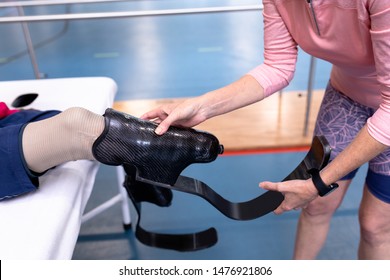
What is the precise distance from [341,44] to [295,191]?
1.06ft

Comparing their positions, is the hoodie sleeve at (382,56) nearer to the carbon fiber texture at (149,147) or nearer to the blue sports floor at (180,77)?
the carbon fiber texture at (149,147)

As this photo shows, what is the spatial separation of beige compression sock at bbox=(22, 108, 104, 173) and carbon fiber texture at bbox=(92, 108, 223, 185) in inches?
1.4

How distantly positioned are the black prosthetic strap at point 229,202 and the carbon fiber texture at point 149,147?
4 cm

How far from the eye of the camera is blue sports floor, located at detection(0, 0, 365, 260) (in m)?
1.38

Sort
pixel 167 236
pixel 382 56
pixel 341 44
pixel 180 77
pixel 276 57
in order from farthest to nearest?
pixel 180 77, pixel 167 236, pixel 276 57, pixel 341 44, pixel 382 56

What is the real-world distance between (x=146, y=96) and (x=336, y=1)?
194 cm

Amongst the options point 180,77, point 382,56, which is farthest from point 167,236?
point 180,77

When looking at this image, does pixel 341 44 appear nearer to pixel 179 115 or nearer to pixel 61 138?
pixel 179 115

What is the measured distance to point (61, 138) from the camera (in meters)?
0.78

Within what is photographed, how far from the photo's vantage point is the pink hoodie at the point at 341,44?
0.63 metres

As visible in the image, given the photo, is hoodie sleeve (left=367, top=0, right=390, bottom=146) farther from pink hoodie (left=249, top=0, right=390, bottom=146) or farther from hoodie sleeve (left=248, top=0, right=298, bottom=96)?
hoodie sleeve (left=248, top=0, right=298, bottom=96)

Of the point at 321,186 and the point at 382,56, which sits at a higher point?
the point at 382,56

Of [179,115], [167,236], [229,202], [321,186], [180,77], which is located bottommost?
[180,77]

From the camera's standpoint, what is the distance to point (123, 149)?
0.76 metres
